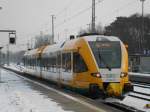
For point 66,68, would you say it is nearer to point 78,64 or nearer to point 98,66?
point 78,64

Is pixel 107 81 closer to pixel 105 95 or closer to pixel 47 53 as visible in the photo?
pixel 105 95

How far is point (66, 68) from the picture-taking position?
25328 mm

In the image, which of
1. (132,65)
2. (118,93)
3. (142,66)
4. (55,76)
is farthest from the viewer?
(132,65)

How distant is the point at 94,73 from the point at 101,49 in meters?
1.50

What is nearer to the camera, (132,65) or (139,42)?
(132,65)

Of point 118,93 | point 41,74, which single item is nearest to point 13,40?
point 41,74

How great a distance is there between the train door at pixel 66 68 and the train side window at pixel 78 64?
2.99 ft

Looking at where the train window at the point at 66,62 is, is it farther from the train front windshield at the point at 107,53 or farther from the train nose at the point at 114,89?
the train nose at the point at 114,89

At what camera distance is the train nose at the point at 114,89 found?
792 inches

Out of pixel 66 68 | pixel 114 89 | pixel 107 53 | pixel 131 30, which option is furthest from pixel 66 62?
pixel 131 30

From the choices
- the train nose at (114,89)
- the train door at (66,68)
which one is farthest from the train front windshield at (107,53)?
the train door at (66,68)

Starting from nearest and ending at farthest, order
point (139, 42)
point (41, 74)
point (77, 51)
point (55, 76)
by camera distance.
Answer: point (77, 51) → point (55, 76) → point (41, 74) → point (139, 42)

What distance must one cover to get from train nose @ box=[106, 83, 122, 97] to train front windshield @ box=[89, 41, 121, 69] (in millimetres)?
974

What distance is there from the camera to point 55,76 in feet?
97.4
